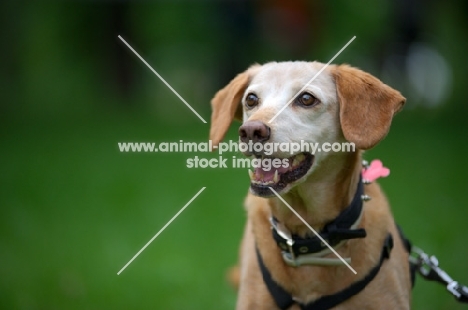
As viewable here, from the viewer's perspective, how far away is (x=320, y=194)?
4.23m

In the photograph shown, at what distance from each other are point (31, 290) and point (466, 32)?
558 inches

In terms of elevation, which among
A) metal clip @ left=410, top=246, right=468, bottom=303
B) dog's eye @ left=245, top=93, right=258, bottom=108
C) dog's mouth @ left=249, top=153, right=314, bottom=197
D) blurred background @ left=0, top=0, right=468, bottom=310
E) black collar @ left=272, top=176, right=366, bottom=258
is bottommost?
blurred background @ left=0, top=0, right=468, bottom=310

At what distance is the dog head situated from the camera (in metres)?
3.98

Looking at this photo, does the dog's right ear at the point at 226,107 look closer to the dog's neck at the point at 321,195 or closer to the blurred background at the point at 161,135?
the dog's neck at the point at 321,195

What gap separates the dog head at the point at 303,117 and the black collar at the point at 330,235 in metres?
0.28

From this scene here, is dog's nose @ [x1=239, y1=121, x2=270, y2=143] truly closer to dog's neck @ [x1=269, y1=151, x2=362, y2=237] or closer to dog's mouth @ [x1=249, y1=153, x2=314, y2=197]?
dog's mouth @ [x1=249, y1=153, x2=314, y2=197]

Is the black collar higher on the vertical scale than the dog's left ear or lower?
lower

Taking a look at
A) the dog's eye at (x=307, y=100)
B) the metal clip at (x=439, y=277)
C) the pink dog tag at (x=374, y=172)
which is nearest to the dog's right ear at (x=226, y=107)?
the dog's eye at (x=307, y=100)

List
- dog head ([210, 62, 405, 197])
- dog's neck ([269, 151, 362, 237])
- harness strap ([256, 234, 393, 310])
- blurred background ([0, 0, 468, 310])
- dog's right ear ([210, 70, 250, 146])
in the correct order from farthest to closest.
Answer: blurred background ([0, 0, 468, 310])
dog's right ear ([210, 70, 250, 146])
dog's neck ([269, 151, 362, 237])
harness strap ([256, 234, 393, 310])
dog head ([210, 62, 405, 197])

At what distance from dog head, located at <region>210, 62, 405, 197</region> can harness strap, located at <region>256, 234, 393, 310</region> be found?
0.52 metres

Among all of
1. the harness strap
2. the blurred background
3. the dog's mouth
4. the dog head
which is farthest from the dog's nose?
the blurred background

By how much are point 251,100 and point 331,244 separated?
0.90 metres

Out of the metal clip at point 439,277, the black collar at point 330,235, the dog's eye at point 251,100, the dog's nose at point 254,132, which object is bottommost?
the metal clip at point 439,277

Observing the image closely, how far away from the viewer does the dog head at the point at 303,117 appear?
3.98 meters
